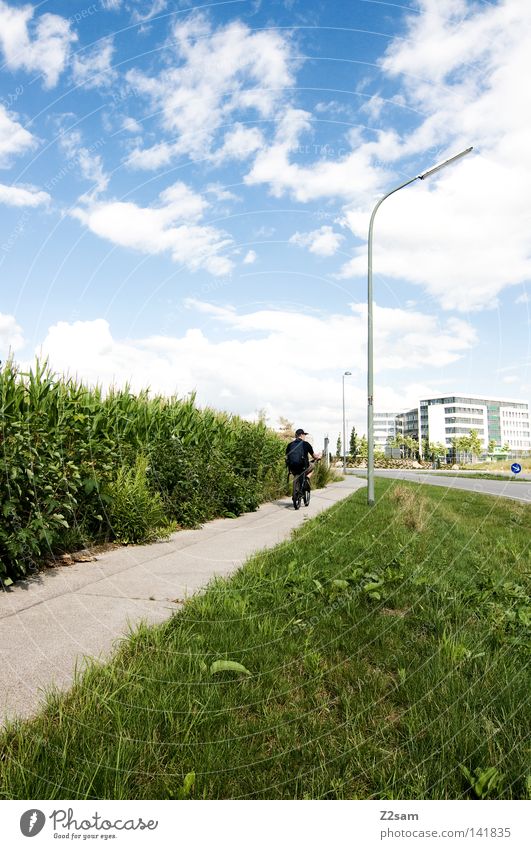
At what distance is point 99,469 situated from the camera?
6.77m

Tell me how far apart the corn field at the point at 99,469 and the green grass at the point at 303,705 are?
6.21ft

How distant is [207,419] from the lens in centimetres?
1158

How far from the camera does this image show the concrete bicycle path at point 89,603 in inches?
123

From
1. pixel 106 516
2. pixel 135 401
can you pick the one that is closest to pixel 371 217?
pixel 135 401

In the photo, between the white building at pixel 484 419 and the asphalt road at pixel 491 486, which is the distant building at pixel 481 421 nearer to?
the white building at pixel 484 419

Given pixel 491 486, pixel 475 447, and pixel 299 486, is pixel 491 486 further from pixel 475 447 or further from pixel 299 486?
pixel 475 447

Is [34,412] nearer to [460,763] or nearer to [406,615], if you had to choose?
[406,615]

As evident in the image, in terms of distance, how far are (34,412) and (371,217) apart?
36.0 feet

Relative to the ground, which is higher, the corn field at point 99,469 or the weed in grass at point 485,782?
the corn field at point 99,469

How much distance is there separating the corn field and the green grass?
Result: 1.89 meters

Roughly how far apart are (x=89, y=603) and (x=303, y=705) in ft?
8.22

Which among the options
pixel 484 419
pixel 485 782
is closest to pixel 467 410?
pixel 484 419

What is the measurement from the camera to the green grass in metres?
2.10

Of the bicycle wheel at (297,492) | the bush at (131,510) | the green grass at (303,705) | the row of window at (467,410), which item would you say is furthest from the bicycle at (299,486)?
the row of window at (467,410)
